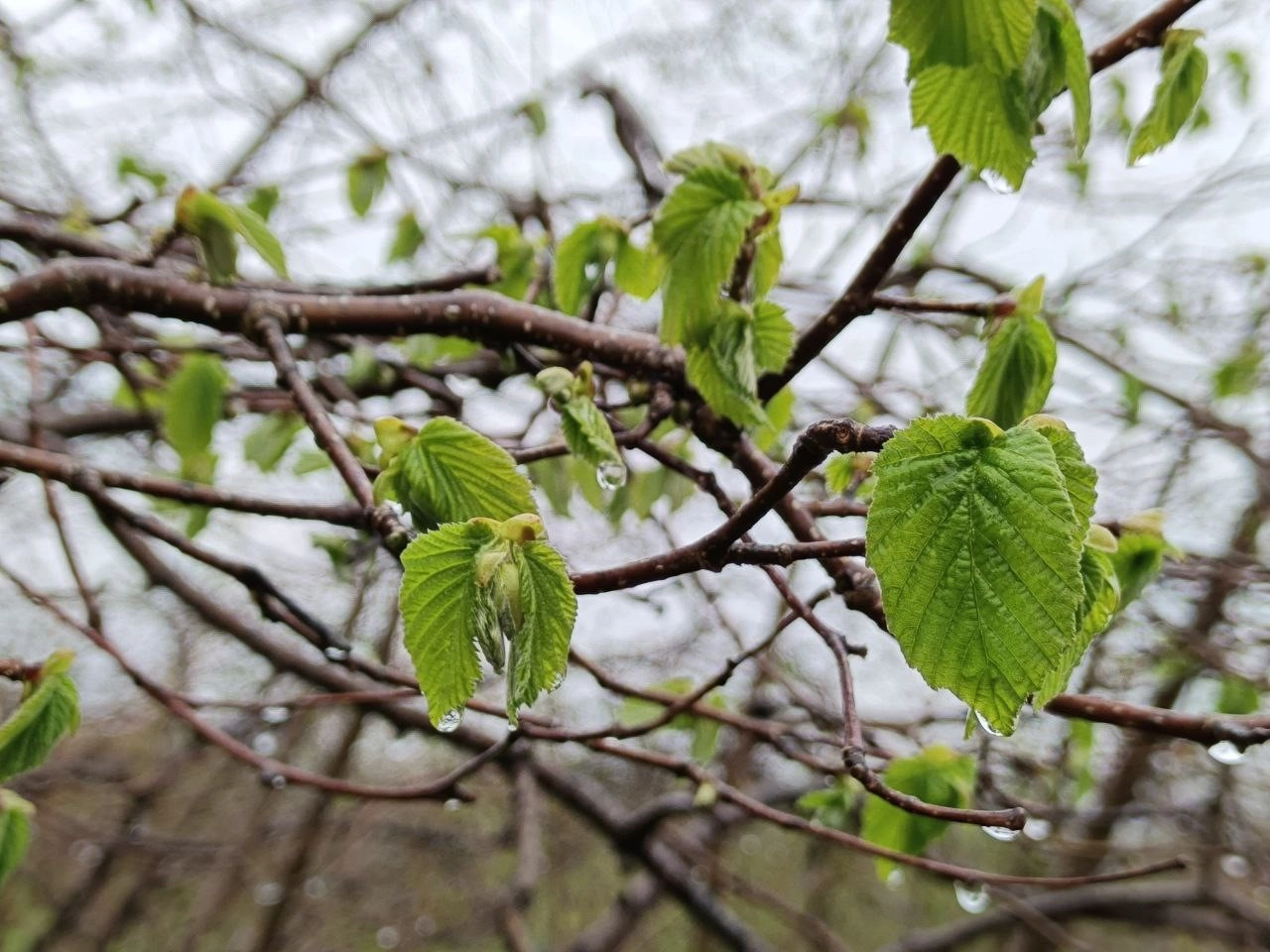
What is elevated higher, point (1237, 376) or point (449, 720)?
point (449, 720)

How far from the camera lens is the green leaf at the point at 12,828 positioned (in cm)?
104

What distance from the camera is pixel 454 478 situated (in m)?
0.76

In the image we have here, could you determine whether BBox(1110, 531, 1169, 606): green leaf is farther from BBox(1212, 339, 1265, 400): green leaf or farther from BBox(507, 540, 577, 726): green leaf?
BBox(1212, 339, 1265, 400): green leaf

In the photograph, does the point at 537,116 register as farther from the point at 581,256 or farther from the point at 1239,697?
the point at 1239,697

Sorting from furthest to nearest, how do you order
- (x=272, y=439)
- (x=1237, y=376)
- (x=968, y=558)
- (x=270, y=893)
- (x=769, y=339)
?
(x=270, y=893), (x=1237, y=376), (x=272, y=439), (x=769, y=339), (x=968, y=558)

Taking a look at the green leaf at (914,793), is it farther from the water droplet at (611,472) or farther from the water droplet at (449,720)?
the water droplet at (449,720)

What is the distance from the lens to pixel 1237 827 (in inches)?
137

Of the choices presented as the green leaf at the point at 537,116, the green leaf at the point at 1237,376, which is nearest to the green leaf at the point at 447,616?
the green leaf at the point at 537,116

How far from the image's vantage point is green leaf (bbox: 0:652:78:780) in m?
0.83

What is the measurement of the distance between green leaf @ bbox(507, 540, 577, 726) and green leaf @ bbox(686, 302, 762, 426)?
15.0 inches

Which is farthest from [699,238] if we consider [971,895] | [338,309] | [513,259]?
[971,895]

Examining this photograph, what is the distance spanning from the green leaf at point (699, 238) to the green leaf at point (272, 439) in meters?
0.93

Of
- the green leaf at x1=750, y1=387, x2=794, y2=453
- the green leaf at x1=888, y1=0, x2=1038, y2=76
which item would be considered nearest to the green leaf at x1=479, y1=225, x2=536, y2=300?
the green leaf at x1=750, y1=387, x2=794, y2=453

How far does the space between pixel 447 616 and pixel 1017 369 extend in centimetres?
60
